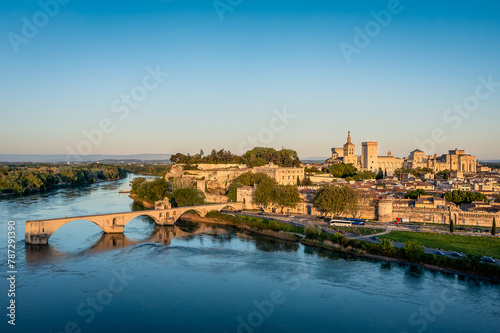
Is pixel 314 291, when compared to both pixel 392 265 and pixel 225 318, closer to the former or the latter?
pixel 225 318

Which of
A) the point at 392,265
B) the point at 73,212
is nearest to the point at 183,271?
the point at 392,265

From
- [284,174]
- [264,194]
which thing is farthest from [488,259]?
[284,174]

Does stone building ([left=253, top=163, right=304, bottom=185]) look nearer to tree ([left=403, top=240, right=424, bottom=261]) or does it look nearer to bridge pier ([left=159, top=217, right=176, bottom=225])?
bridge pier ([left=159, top=217, right=176, bottom=225])

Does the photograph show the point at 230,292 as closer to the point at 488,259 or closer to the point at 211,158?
the point at 488,259

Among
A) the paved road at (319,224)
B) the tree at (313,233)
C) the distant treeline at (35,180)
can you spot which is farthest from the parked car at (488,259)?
the distant treeline at (35,180)

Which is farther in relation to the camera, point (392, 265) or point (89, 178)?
point (89, 178)

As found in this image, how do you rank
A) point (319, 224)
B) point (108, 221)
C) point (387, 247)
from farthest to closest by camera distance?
point (319, 224)
point (108, 221)
point (387, 247)
